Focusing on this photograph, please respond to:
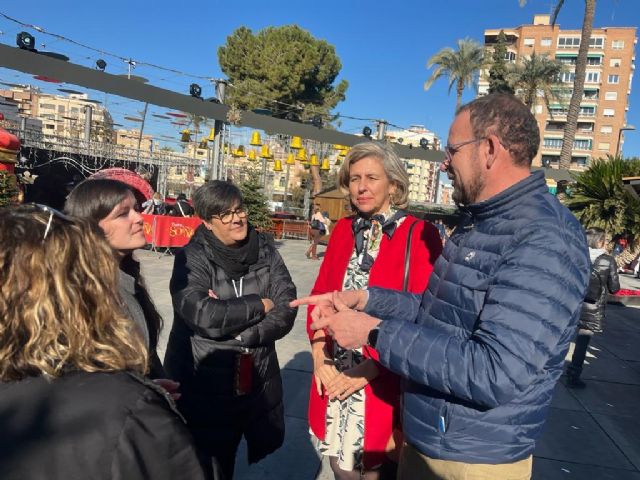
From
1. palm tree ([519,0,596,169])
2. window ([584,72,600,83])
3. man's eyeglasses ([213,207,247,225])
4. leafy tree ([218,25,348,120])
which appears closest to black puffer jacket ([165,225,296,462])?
man's eyeglasses ([213,207,247,225])

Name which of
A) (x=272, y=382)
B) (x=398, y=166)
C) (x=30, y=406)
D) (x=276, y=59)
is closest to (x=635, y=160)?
(x=398, y=166)

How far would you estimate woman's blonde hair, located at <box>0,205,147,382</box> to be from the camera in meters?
1.03

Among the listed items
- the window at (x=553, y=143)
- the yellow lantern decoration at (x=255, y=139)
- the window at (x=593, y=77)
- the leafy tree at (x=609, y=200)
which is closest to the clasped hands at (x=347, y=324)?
the leafy tree at (x=609, y=200)

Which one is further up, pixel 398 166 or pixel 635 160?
pixel 635 160

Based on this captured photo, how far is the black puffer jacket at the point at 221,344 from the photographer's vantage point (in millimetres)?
2346

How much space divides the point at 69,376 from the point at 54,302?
0.17 m

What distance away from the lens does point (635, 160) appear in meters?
7.94

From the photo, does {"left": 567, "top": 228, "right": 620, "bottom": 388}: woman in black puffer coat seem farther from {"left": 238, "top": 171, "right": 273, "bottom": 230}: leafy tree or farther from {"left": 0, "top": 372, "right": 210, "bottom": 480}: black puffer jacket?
{"left": 238, "top": 171, "right": 273, "bottom": 230}: leafy tree

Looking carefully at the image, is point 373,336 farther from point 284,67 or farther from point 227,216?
point 284,67

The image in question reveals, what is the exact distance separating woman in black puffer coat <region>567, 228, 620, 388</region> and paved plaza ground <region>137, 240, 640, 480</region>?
0.22 meters

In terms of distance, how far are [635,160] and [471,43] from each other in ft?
103

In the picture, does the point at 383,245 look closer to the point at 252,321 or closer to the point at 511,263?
the point at 252,321

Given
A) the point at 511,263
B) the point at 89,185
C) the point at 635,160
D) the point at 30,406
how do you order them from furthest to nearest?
the point at 635,160 → the point at 89,185 → the point at 511,263 → the point at 30,406

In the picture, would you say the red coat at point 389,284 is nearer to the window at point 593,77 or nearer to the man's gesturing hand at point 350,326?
the man's gesturing hand at point 350,326
